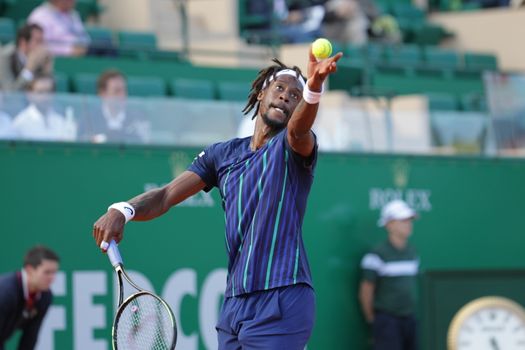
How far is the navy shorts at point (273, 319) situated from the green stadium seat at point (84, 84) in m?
6.11

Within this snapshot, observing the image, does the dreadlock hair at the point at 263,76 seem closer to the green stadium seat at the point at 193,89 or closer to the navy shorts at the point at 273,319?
the navy shorts at the point at 273,319

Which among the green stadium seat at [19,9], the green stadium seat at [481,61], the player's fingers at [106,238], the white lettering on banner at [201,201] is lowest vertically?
the white lettering on banner at [201,201]

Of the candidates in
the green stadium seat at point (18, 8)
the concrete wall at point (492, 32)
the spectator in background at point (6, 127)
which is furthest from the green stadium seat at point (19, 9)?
the concrete wall at point (492, 32)

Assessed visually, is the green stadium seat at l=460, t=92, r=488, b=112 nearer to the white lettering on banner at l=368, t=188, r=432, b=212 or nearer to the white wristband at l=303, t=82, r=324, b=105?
the white lettering on banner at l=368, t=188, r=432, b=212

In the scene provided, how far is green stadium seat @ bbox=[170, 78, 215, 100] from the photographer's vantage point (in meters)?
11.7

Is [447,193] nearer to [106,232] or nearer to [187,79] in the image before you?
[187,79]

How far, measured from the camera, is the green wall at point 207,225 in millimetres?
8977

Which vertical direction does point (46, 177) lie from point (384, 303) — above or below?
above

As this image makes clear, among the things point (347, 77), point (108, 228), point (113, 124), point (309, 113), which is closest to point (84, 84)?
point (113, 124)

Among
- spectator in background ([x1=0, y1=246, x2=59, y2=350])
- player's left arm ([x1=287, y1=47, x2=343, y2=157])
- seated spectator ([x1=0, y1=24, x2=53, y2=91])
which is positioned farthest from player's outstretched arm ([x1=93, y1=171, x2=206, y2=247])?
seated spectator ([x1=0, y1=24, x2=53, y2=91])

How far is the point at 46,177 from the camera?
9047 millimetres

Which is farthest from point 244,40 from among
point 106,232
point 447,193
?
point 106,232

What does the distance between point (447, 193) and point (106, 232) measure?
6604mm

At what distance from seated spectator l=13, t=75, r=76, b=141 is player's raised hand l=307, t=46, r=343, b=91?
15.3ft
